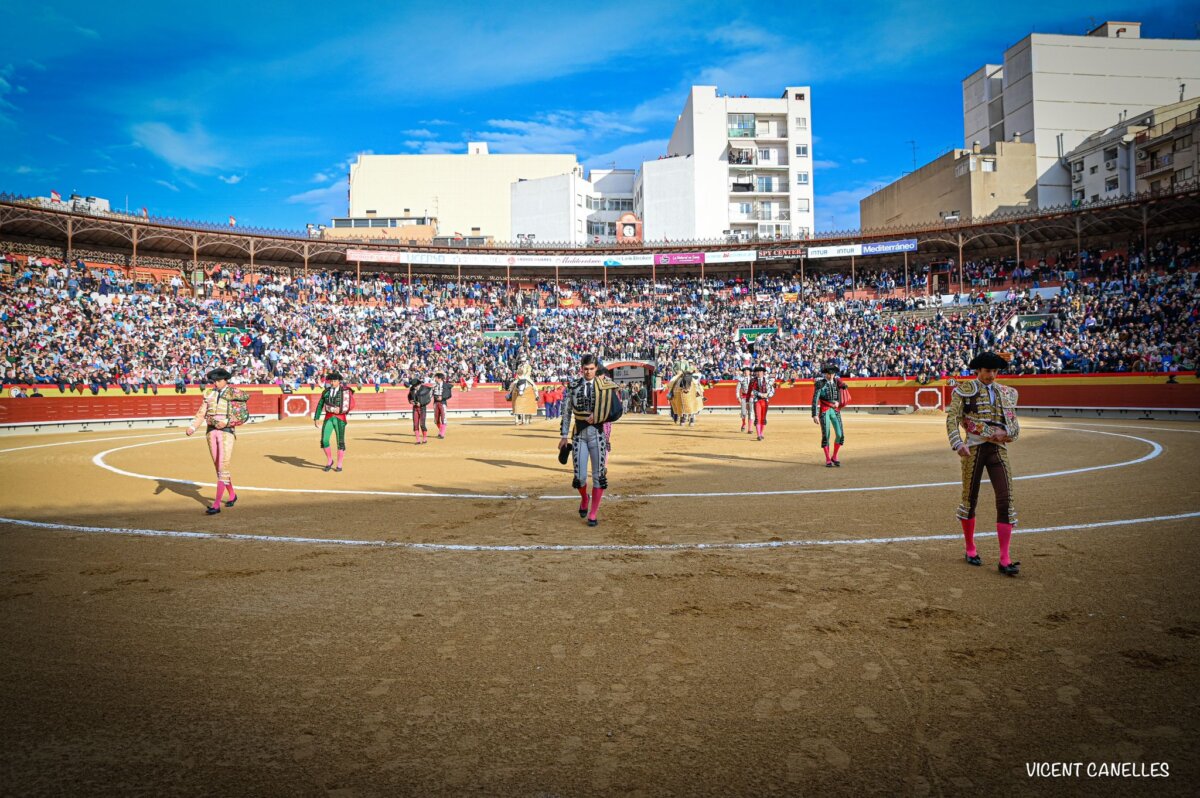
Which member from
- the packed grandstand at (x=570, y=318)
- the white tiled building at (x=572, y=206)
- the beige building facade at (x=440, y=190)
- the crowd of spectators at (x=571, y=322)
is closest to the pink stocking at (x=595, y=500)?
the packed grandstand at (x=570, y=318)

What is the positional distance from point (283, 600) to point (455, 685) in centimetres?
223

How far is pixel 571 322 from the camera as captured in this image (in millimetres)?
46625

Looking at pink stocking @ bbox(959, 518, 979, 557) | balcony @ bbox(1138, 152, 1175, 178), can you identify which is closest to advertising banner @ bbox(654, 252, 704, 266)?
balcony @ bbox(1138, 152, 1175, 178)

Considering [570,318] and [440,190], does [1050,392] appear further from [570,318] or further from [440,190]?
[440,190]

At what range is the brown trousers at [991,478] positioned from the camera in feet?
19.2

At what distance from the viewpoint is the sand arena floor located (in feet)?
9.62

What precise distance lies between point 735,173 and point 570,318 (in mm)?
29826

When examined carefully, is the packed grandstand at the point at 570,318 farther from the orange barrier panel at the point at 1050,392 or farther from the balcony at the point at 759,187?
the balcony at the point at 759,187

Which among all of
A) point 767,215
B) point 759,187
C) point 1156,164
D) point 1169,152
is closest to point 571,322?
point 767,215

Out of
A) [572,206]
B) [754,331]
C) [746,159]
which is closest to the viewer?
[754,331]

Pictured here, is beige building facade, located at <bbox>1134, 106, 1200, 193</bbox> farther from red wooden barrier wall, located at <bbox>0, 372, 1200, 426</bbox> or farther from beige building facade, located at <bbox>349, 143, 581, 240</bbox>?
beige building facade, located at <bbox>349, 143, 581, 240</bbox>

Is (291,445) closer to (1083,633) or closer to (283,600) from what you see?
(283,600)

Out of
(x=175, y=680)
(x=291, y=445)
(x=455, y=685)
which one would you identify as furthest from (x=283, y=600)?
(x=291, y=445)

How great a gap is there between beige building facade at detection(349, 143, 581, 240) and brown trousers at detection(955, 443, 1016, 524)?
71.7 meters
